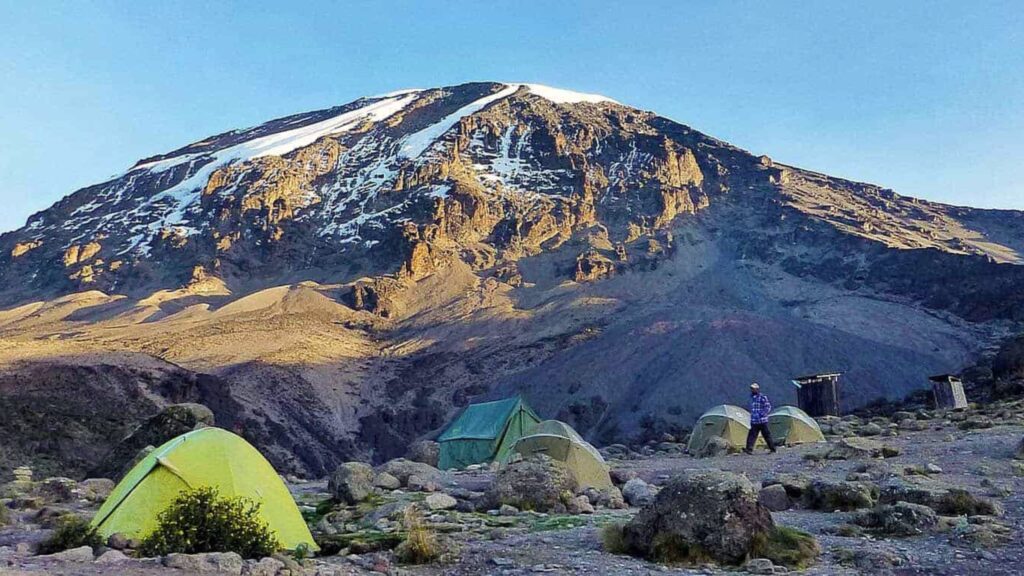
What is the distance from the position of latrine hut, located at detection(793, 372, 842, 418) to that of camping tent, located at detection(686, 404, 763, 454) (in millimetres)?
11293

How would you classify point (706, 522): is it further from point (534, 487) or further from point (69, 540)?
point (69, 540)

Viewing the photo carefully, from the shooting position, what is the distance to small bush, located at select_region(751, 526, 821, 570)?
729 cm

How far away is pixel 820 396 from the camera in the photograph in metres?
34.6

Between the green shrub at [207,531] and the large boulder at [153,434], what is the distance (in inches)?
462

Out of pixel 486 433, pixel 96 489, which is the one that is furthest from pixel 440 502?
pixel 486 433

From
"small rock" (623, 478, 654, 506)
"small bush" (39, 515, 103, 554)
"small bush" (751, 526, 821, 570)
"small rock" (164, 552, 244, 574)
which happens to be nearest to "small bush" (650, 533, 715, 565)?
"small bush" (751, 526, 821, 570)

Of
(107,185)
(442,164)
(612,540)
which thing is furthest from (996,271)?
(107,185)

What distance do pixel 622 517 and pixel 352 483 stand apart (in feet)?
15.8

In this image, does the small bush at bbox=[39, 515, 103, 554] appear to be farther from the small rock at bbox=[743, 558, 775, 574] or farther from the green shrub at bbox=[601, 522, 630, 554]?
the small rock at bbox=[743, 558, 775, 574]

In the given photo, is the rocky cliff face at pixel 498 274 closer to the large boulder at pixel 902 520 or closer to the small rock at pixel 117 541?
the large boulder at pixel 902 520

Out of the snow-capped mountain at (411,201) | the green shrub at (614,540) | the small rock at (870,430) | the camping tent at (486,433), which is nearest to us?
the green shrub at (614,540)

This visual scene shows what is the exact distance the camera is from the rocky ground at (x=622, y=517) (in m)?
7.13

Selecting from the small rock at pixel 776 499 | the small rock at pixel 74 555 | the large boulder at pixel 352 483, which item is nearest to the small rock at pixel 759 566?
the small rock at pixel 776 499

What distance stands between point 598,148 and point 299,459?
244 ft
